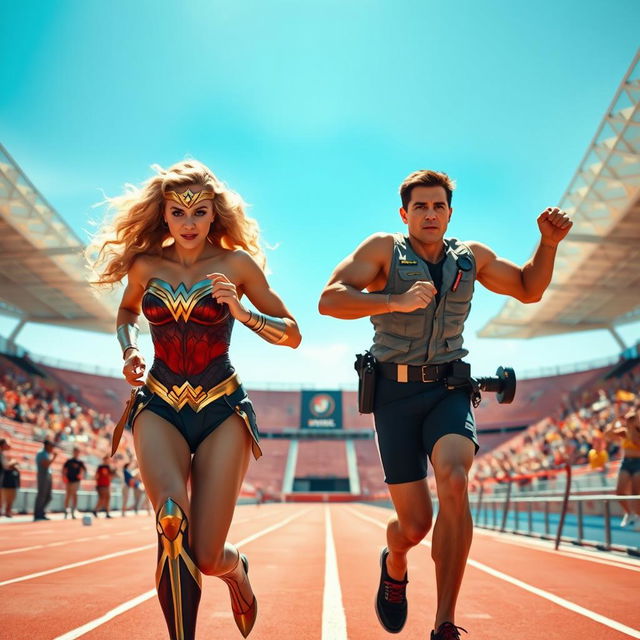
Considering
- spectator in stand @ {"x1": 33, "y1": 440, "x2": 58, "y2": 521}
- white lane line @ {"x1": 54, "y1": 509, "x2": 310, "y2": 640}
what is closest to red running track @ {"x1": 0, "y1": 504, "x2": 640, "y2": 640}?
white lane line @ {"x1": 54, "y1": 509, "x2": 310, "y2": 640}

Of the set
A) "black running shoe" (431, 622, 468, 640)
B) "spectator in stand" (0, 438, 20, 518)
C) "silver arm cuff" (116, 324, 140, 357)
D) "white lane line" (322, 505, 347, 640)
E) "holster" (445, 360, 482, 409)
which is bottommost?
"white lane line" (322, 505, 347, 640)

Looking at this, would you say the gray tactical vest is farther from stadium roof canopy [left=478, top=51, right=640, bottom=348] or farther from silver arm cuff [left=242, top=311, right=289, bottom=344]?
stadium roof canopy [left=478, top=51, right=640, bottom=348]

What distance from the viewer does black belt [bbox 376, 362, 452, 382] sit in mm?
4395

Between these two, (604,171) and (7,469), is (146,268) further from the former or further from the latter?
(604,171)

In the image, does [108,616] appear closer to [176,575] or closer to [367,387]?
[176,575]

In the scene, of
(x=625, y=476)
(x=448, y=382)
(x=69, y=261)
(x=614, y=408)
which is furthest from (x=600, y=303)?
Answer: (x=448, y=382)

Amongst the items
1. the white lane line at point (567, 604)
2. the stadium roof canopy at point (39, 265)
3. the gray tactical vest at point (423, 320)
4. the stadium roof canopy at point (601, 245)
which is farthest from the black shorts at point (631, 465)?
the stadium roof canopy at point (39, 265)

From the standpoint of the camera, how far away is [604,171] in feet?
99.9

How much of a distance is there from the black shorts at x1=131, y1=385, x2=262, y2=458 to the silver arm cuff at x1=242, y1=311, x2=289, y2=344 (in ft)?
1.29

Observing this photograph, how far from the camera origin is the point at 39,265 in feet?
142

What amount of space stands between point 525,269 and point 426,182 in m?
0.90

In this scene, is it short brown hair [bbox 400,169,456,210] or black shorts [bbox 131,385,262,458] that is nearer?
black shorts [bbox 131,385,262,458]

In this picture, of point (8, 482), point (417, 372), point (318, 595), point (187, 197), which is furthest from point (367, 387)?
point (8, 482)

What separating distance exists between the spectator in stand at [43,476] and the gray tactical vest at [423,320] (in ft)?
54.4
